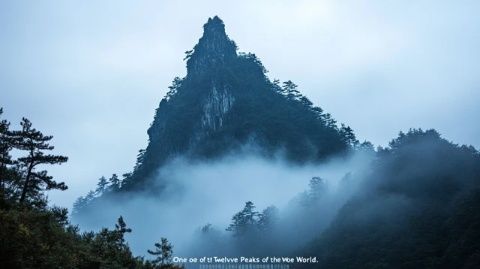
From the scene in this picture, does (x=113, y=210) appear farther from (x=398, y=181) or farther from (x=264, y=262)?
(x=398, y=181)

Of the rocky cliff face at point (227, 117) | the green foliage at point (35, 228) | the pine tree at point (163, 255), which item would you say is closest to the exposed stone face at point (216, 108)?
the rocky cliff face at point (227, 117)

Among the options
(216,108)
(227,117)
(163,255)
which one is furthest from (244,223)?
(216,108)

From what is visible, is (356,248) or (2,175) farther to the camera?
(356,248)

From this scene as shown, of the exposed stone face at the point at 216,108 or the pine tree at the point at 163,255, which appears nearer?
the pine tree at the point at 163,255

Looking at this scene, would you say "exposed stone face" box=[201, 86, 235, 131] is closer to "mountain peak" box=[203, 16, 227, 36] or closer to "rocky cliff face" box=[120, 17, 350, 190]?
"rocky cliff face" box=[120, 17, 350, 190]

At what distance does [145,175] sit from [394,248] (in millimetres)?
110183

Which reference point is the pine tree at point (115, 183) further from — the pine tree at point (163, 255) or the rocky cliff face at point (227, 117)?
the pine tree at point (163, 255)

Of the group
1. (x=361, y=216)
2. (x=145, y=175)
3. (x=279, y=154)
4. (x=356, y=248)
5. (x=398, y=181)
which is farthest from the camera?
(x=145, y=175)

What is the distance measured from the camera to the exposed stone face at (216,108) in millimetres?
154875

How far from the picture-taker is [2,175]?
1227 inches

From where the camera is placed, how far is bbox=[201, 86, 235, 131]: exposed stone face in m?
155

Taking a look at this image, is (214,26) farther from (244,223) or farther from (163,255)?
(163,255)

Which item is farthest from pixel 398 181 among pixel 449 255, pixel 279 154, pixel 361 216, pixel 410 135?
pixel 279 154

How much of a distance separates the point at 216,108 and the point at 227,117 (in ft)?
17.9
